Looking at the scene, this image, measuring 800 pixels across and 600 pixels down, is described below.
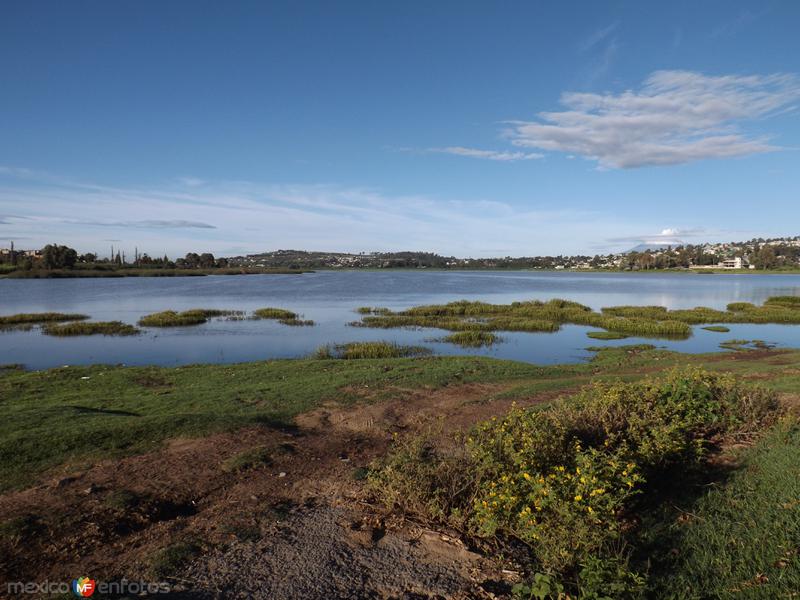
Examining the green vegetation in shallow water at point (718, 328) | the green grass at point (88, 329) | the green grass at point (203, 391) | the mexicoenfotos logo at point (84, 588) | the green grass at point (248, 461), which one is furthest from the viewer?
the green vegetation in shallow water at point (718, 328)

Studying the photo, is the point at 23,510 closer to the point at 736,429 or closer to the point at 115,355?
the point at 736,429

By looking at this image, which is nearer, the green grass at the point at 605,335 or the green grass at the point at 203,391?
the green grass at the point at 203,391

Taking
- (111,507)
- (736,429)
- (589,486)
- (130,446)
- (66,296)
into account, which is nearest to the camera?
(589,486)

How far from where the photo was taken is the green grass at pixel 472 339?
2961 centimetres

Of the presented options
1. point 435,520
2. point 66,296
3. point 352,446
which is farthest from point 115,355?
point 66,296

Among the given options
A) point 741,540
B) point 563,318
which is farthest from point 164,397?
point 563,318

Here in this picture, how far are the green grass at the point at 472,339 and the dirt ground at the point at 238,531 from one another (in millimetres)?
21529

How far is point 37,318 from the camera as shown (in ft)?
130

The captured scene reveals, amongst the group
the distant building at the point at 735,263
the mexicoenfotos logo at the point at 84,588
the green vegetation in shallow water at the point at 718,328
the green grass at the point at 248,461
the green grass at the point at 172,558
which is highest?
the distant building at the point at 735,263

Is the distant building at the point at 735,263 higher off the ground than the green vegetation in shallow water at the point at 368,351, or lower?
higher

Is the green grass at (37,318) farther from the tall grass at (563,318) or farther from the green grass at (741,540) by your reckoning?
the green grass at (741,540)

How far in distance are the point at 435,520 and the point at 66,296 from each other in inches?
2905

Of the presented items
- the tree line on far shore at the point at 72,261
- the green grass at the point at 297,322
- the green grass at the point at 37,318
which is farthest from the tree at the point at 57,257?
the green grass at the point at 297,322

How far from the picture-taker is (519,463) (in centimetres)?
559
